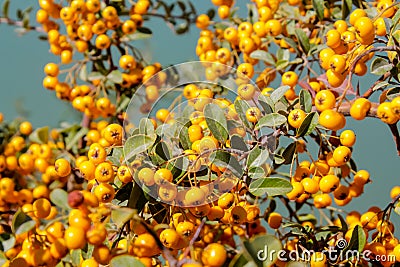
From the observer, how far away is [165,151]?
1190 millimetres

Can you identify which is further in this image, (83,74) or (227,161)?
(83,74)

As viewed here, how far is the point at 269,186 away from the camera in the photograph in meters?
1.23

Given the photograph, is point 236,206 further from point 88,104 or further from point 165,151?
point 88,104

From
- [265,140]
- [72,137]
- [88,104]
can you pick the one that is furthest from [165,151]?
[72,137]

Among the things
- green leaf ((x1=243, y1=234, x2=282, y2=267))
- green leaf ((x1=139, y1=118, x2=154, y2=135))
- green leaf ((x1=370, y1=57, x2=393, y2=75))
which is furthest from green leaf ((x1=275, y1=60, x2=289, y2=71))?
green leaf ((x1=243, y1=234, x2=282, y2=267))

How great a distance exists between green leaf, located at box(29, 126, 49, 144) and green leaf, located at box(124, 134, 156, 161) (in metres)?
1.03

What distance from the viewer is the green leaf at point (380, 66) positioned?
137cm

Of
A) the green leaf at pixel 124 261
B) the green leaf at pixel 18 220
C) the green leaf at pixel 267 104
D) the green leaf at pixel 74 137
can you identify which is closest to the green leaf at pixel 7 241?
the green leaf at pixel 18 220

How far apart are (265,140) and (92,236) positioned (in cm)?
48

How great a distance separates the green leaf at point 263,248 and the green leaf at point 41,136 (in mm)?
1306

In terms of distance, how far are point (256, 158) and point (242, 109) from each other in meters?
0.13

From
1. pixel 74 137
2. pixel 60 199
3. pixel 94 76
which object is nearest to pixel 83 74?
pixel 94 76

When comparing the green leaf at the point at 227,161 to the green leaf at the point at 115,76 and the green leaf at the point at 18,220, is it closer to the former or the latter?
the green leaf at the point at 18,220

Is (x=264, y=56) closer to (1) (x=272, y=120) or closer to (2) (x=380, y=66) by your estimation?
(2) (x=380, y=66)
